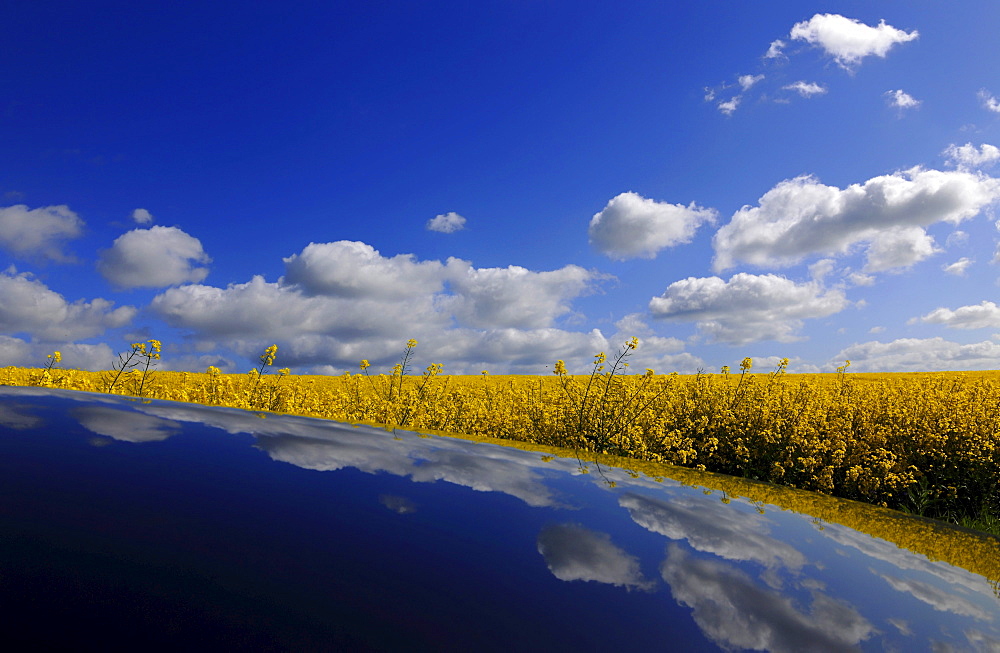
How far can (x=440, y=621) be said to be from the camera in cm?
119

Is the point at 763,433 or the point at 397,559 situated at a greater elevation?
the point at 397,559

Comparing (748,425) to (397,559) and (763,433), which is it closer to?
(763,433)

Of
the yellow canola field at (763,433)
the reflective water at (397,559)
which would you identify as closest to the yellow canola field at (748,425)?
the yellow canola field at (763,433)

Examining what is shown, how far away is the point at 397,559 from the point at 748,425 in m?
6.85

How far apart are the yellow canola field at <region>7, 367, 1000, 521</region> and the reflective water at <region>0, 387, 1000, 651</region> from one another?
383cm

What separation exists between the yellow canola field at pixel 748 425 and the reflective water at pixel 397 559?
12.6ft

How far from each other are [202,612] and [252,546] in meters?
0.32

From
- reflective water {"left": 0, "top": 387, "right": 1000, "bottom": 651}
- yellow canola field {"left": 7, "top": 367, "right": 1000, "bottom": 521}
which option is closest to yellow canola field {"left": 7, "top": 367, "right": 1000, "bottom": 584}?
yellow canola field {"left": 7, "top": 367, "right": 1000, "bottom": 521}

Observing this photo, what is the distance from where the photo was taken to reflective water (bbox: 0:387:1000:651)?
43.6 inches

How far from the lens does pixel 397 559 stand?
144 centimetres

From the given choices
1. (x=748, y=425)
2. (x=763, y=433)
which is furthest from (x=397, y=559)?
(x=748, y=425)

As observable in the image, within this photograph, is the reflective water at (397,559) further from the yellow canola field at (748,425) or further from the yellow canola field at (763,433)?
the yellow canola field at (748,425)

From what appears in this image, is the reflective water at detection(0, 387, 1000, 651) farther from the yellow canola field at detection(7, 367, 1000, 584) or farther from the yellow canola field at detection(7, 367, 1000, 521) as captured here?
the yellow canola field at detection(7, 367, 1000, 521)

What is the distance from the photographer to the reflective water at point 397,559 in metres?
1.11
